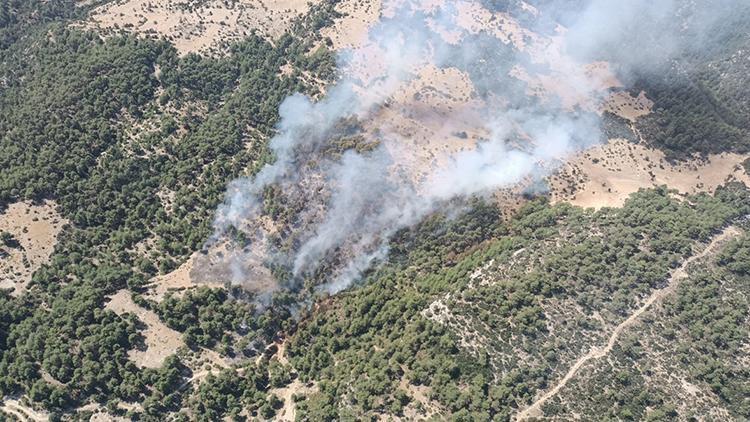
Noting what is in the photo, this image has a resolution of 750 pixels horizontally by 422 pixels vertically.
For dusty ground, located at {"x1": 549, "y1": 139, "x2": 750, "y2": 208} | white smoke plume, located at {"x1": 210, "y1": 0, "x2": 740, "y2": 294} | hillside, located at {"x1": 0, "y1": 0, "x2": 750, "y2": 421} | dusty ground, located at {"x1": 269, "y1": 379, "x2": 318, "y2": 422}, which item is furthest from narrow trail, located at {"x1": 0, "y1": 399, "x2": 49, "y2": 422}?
dusty ground, located at {"x1": 549, "y1": 139, "x2": 750, "y2": 208}

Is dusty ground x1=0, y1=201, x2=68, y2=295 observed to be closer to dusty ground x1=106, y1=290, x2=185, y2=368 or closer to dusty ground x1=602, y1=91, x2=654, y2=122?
dusty ground x1=106, y1=290, x2=185, y2=368

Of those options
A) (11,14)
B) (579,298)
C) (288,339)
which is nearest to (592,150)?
(579,298)

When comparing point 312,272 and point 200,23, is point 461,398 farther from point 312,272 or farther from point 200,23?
point 200,23

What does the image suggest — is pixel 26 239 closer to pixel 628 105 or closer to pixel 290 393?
pixel 290 393

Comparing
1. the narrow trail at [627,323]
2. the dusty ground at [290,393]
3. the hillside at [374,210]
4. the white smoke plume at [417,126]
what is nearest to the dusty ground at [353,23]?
the hillside at [374,210]

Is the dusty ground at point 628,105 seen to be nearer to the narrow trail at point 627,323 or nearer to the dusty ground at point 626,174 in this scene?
the dusty ground at point 626,174

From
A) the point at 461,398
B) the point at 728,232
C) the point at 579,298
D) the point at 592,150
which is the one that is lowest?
the point at 461,398

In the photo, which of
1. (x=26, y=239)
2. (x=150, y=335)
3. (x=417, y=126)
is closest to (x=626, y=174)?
(x=417, y=126)
